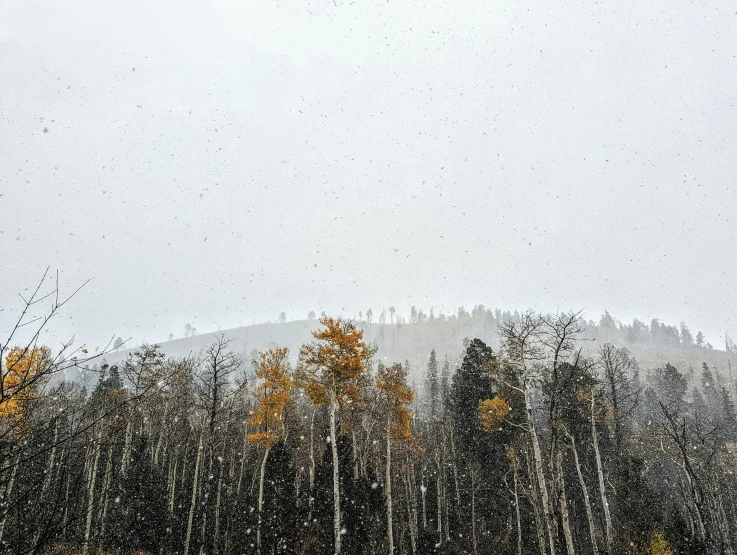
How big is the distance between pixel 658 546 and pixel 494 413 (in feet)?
35.3

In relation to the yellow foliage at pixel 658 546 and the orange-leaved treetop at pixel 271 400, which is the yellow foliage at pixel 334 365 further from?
the yellow foliage at pixel 658 546

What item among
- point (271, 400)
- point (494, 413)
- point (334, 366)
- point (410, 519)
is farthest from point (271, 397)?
point (494, 413)

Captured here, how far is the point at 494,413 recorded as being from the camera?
27391 millimetres

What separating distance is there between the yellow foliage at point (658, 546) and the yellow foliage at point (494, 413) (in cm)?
958

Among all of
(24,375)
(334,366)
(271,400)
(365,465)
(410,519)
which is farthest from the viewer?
(365,465)

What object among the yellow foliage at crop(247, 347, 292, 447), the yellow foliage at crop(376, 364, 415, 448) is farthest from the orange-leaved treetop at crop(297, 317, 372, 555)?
the yellow foliage at crop(247, 347, 292, 447)

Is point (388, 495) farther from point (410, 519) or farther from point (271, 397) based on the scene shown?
point (271, 397)

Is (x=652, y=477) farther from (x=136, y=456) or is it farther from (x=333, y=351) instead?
(x=136, y=456)

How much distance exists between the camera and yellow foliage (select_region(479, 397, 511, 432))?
1053 inches

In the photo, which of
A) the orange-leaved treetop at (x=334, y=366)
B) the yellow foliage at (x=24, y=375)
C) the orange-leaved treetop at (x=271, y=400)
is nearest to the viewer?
the yellow foliage at (x=24, y=375)

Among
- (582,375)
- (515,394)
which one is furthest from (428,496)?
(582,375)

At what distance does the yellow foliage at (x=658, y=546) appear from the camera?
1847cm

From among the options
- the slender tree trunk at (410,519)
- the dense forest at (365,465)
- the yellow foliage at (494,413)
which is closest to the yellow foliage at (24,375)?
the dense forest at (365,465)

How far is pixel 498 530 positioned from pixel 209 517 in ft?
70.0
